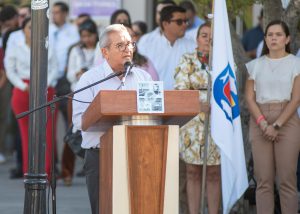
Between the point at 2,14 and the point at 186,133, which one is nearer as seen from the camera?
the point at 186,133

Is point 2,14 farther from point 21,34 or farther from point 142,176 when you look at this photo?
point 142,176

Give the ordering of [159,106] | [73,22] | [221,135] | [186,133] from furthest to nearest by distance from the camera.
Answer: [73,22], [186,133], [221,135], [159,106]

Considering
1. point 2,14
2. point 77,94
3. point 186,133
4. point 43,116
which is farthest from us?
point 2,14

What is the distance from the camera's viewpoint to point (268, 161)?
9.88m

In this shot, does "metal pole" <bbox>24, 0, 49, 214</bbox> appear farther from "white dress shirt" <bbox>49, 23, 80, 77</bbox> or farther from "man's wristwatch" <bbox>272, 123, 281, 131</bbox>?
"white dress shirt" <bbox>49, 23, 80, 77</bbox>

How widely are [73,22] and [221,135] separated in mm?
8844

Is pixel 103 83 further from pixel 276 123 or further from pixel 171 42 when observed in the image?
pixel 171 42

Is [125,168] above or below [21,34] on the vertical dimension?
below

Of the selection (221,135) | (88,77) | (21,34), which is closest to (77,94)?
(88,77)

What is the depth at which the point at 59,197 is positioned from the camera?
41.6ft

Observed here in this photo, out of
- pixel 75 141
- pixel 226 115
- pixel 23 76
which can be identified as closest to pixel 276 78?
pixel 226 115

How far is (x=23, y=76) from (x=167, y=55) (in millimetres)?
2812

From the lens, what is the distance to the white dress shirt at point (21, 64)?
14.0 m

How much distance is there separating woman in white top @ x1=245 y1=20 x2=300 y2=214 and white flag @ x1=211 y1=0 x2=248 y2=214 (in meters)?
0.42
